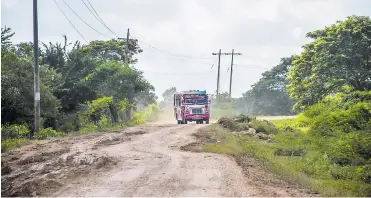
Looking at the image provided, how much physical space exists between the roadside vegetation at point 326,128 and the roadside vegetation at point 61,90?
29.7 feet

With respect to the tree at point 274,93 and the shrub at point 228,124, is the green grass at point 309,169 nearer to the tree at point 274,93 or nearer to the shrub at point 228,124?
the shrub at point 228,124

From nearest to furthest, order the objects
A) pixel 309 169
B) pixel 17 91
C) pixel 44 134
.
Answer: pixel 309 169, pixel 44 134, pixel 17 91

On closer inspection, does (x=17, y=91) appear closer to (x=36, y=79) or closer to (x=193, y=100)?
(x=36, y=79)

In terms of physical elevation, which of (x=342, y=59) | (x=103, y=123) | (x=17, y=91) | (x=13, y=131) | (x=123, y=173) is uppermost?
(x=342, y=59)

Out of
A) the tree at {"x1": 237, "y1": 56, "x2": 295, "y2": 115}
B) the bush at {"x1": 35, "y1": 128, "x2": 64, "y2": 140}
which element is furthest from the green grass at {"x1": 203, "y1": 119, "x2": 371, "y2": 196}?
the tree at {"x1": 237, "y1": 56, "x2": 295, "y2": 115}

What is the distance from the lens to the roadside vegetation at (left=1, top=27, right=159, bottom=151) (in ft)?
73.2

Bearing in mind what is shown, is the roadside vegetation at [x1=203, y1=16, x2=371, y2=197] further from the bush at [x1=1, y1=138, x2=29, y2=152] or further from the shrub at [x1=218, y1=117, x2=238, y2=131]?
the bush at [x1=1, y1=138, x2=29, y2=152]

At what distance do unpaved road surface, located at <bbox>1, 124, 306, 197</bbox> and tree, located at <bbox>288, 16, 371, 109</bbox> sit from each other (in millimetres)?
18806

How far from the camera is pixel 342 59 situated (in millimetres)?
31578

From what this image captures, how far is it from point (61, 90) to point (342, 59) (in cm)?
2025

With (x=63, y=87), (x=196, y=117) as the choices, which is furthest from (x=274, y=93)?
(x=63, y=87)

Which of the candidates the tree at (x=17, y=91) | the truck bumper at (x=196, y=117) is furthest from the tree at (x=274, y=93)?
the tree at (x=17, y=91)

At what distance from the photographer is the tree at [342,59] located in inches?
1236

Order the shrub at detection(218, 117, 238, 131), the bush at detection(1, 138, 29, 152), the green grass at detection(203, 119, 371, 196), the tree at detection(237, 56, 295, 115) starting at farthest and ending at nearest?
1. the tree at detection(237, 56, 295, 115)
2. the shrub at detection(218, 117, 238, 131)
3. the bush at detection(1, 138, 29, 152)
4. the green grass at detection(203, 119, 371, 196)
